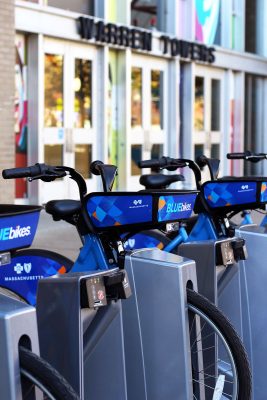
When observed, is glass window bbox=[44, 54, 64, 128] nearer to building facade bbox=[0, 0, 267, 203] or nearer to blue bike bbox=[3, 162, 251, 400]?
building facade bbox=[0, 0, 267, 203]

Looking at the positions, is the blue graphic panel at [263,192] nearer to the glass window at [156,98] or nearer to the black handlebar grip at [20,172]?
the black handlebar grip at [20,172]

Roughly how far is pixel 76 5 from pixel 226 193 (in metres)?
9.92

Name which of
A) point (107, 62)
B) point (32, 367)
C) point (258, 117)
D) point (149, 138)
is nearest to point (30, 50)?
point (107, 62)

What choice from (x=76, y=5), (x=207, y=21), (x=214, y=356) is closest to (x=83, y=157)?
(x=76, y=5)

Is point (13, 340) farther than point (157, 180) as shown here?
No

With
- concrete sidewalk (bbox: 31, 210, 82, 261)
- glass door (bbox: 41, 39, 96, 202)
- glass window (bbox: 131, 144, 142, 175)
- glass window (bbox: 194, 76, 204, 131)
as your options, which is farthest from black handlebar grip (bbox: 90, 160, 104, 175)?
glass window (bbox: 194, 76, 204, 131)

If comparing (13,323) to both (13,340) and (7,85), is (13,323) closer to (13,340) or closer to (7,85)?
(13,340)

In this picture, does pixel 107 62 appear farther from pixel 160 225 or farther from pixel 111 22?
pixel 160 225

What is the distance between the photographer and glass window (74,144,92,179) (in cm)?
1357

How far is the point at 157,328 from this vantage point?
3592mm

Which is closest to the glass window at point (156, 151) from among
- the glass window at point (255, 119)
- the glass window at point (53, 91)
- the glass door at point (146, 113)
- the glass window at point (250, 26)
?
the glass door at point (146, 113)

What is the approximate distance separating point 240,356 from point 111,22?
439 inches

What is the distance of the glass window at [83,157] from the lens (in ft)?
44.5

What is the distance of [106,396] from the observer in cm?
334
